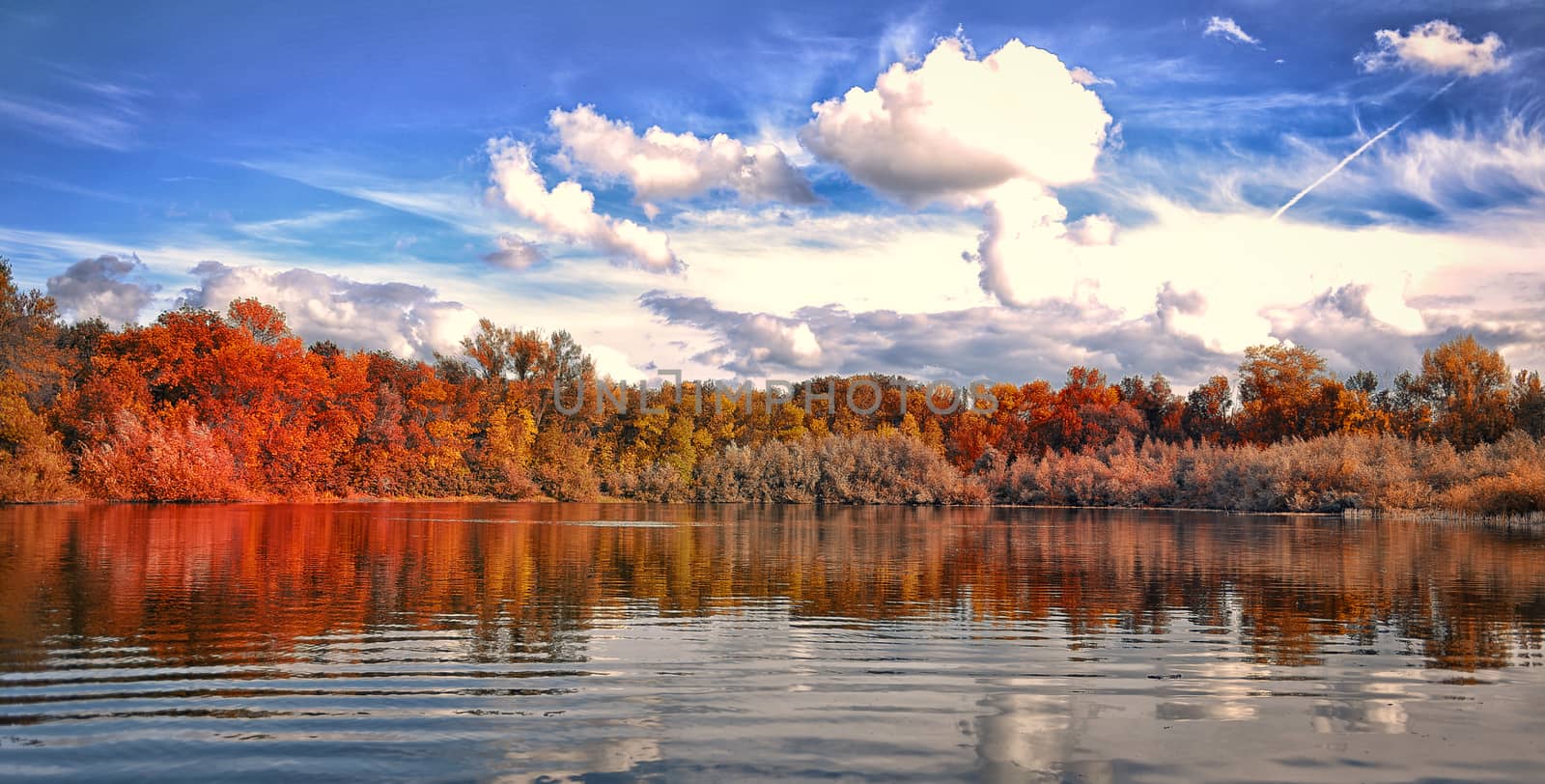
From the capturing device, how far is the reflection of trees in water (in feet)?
44.2

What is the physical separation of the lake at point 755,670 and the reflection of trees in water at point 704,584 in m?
0.12

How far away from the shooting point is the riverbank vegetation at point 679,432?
181ft

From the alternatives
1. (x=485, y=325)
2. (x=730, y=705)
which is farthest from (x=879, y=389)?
(x=730, y=705)

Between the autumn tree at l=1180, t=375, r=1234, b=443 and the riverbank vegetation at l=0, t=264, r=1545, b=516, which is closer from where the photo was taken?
the riverbank vegetation at l=0, t=264, r=1545, b=516

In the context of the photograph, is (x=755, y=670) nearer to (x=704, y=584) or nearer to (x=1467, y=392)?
(x=704, y=584)

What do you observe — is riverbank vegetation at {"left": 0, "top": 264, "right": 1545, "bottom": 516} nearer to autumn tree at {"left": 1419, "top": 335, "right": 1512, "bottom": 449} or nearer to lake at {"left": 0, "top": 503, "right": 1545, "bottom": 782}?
autumn tree at {"left": 1419, "top": 335, "right": 1512, "bottom": 449}

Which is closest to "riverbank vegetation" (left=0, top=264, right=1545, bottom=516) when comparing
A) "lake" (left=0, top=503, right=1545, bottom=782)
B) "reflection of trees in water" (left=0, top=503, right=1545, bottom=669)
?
"reflection of trees in water" (left=0, top=503, right=1545, bottom=669)

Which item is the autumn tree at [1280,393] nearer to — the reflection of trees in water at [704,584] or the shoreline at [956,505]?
the shoreline at [956,505]

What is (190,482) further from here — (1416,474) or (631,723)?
(1416,474)

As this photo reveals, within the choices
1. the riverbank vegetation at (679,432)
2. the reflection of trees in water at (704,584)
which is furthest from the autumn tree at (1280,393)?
the reflection of trees in water at (704,584)

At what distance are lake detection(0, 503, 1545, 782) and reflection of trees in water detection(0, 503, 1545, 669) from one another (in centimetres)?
12

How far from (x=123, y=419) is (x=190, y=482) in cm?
466

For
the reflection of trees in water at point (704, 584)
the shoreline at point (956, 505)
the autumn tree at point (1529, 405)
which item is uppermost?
the autumn tree at point (1529, 405)

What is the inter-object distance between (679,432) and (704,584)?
239 ft
